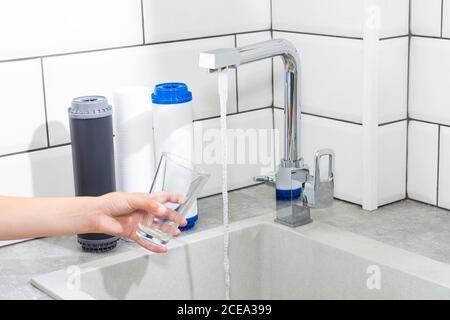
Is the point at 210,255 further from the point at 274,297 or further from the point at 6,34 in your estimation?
the point at 6,34

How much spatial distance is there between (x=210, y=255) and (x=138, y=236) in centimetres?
20

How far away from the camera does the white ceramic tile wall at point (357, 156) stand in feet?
4.23

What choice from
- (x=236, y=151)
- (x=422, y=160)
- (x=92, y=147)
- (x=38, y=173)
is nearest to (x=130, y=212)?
(x=92, y=147)

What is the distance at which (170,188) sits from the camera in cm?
107

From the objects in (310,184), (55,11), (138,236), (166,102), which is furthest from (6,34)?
(310,184)

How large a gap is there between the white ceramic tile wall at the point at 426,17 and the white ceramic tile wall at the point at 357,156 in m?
0.15

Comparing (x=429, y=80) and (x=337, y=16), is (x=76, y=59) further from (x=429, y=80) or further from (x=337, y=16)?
(x=429, y=80)

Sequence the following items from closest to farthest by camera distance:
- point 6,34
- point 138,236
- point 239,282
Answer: point 138,236
point 6,34
point 239,282

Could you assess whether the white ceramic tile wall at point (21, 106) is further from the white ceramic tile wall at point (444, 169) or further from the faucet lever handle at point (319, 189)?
the white ceramic tile wall at point (444, 169)

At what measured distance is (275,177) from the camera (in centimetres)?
123

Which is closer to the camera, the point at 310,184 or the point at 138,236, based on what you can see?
the point at 138,236

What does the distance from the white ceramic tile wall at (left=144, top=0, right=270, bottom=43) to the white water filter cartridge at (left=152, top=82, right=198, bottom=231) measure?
14cm

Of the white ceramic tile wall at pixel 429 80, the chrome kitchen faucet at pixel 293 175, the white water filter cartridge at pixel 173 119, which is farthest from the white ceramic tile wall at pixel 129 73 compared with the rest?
the white ceramic tile wall at pixel 429 80

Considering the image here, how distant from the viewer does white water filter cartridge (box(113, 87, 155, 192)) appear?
118 cm
